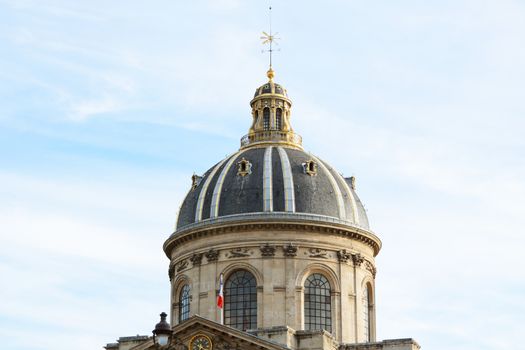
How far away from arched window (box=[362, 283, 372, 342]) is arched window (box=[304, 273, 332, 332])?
301cm

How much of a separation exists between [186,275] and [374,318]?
11.6 meters

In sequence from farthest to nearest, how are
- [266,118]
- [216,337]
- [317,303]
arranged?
[266,118], [317,303], [216,337]

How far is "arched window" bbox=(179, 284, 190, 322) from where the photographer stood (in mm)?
70812

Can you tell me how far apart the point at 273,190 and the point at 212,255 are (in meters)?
5.26

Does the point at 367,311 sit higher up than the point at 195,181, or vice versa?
the point at 195,181

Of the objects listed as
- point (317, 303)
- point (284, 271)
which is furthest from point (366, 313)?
point (284, 271)

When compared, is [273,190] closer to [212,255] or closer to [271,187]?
[271,187]

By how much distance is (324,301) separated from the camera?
68625 millimetres

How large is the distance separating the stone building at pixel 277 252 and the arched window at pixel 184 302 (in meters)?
0.09

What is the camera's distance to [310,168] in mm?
71562

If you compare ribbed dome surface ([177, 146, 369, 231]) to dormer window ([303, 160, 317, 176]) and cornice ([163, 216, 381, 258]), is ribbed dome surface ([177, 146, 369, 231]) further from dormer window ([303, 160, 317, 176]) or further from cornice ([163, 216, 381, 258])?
cornice ([163, 216, 381, 258])

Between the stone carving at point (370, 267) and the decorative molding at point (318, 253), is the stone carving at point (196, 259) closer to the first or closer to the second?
the decorative molding at point (318, 253)

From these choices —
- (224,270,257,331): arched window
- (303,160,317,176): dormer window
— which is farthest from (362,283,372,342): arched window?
(303,160,317,176): dormer window

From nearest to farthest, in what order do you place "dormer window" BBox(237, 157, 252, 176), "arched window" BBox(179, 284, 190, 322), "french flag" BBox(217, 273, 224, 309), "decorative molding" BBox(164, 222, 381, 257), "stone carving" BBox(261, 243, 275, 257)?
"french flag" BBox(217, 273, 224, 309), "stone carving" BBox(261, 243, 275, 257), "decorative molding" BBox(164, 222, 381, 257), "arched window" BBox(179, 284, 190, 322), "dormer window" BBox(237, 157, 252, 176)
